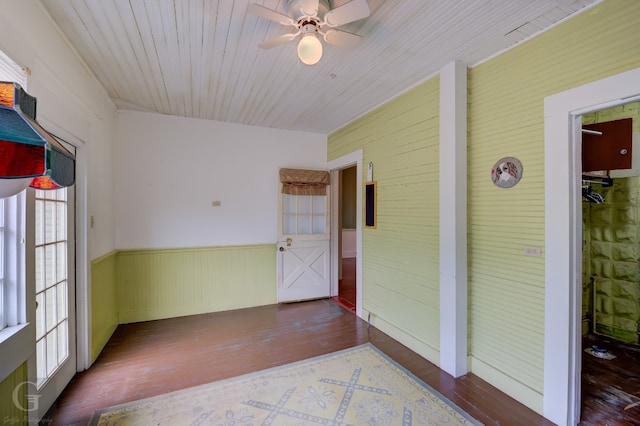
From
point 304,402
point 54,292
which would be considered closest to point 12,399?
point 54,292

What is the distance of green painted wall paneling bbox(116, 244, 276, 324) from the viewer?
363cm

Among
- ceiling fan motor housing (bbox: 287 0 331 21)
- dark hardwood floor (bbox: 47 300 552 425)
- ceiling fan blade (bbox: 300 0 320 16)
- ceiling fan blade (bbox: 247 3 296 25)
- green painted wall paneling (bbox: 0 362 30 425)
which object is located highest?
ceiling fan motor housing (bbox: 287 0 331 21)

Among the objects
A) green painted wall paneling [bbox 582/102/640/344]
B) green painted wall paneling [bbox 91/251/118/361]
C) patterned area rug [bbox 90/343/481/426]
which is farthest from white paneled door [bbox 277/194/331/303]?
green painted wall paneling [bbox 582/102/640/344]

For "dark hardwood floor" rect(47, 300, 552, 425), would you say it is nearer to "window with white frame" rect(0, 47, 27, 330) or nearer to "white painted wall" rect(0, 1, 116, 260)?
"window with white frame" rect(0, 47, 27, 330)

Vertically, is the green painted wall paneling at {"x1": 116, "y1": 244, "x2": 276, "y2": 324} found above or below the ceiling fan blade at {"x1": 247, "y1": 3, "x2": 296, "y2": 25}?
below

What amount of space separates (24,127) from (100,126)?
2.48 metres

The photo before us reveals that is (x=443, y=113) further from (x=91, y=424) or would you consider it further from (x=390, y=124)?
(x=91, y=424)

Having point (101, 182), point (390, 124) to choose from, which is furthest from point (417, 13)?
point (101, 182)

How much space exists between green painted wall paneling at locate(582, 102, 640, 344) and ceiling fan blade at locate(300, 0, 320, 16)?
10.7 ft

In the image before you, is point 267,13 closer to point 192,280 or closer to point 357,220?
point 357,220

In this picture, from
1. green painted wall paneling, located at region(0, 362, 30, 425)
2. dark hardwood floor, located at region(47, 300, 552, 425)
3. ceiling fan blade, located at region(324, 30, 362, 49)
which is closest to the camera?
green painted wall paneling, located at region(0, 362, 30, 425)

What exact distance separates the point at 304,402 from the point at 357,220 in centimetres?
236

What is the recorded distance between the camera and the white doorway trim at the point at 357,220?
3842mm

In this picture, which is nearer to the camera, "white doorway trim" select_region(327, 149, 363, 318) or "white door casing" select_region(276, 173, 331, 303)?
"white doorway trim" select_region(327, 149, 363, 318)
